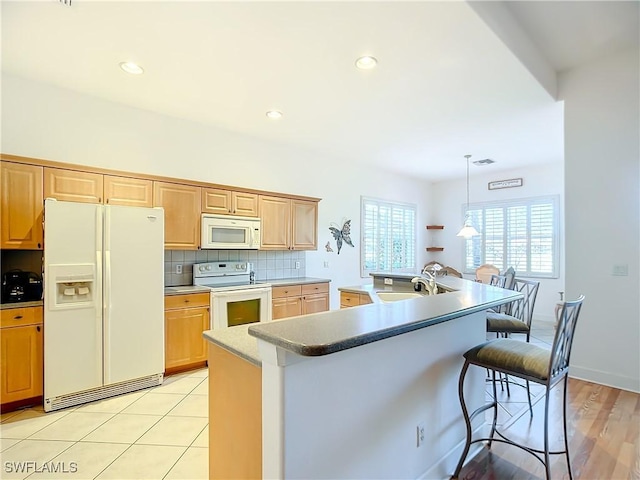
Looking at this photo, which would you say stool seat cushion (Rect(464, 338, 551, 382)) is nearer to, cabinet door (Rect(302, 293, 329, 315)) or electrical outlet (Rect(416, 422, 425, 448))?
electrical outlet (Rect(416, 422, 425, 448))

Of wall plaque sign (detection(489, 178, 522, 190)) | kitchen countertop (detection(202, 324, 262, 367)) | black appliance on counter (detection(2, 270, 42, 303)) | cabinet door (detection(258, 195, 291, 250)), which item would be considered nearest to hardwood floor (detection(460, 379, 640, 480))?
kitchen countertop (detection(202, 324, 262, 367))

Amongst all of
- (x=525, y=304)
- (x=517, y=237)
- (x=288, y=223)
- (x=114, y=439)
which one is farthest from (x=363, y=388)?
(x=517, y=237)

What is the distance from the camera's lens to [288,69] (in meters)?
2.72

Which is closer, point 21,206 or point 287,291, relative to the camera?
point 21,206

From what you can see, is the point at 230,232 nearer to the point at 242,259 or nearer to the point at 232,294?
the point at 242,259

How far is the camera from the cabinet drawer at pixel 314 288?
438cm

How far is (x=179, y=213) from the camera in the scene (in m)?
3.50

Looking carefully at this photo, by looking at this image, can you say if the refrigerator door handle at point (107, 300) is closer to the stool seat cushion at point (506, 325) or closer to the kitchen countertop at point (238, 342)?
the kitchen countertop at point (238, 342)

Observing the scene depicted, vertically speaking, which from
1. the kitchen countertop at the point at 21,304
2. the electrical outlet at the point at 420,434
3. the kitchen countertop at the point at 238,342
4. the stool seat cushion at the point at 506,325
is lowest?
the electrical outlet at the point at 420,434

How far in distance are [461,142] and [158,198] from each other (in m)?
3.93

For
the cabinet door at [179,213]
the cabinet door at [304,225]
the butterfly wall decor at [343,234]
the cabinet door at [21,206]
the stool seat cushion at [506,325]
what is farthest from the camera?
the butterfly wall decor at [343,234]

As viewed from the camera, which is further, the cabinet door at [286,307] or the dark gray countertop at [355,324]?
the cabinet door at [286,307]

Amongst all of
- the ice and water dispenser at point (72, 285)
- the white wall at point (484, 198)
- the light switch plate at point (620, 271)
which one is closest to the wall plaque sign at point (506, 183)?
the white wall at point (484, 198)

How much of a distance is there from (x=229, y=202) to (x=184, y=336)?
1.54 metres
